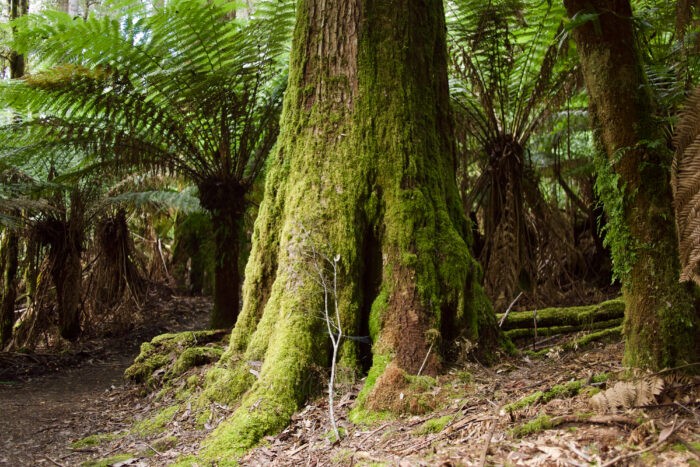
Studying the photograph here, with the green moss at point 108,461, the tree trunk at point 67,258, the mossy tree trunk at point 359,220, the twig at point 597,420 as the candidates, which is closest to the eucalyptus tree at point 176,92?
the tree trunk at point 67,258

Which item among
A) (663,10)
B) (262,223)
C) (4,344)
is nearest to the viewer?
(262,223)

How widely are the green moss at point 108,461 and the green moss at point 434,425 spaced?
1341mm

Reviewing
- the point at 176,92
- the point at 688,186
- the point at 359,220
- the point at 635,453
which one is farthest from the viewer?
the point at 176,92

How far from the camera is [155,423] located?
299cm

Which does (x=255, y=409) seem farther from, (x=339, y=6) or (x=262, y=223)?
(x=339, y=6)

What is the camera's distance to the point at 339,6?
124 inches

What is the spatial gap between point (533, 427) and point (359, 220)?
1417 millimetres

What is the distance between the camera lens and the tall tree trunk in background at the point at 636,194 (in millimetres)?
1916

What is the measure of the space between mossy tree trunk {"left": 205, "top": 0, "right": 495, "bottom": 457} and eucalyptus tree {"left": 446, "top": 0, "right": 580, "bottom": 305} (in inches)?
70.7

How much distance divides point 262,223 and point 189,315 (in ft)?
17.2

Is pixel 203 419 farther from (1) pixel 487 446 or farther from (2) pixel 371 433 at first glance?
(1) pixel 487 446

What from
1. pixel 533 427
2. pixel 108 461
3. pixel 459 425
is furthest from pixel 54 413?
pixel 533 427

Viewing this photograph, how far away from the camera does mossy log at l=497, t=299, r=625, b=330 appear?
3.61 meters

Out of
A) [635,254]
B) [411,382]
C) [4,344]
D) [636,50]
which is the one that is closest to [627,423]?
[635,254]
